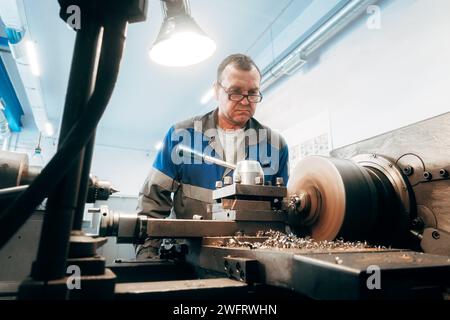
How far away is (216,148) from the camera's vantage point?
1.67 m

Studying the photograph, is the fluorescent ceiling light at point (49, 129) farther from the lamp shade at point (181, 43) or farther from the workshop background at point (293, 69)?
the lamp shade at point (181, 43)

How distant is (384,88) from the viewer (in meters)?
1.75

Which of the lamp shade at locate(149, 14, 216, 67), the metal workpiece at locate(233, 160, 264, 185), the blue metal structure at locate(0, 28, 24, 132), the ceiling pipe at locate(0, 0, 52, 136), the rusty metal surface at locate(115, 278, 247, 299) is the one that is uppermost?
the blue metal structure at locate(0, 28, 24, 132)

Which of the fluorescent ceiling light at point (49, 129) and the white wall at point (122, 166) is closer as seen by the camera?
the fluorescent ceiling light at point (49, 129)

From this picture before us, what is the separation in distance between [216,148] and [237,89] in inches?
13.7

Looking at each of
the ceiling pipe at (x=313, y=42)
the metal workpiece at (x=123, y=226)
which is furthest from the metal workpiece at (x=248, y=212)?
the ceiling pipe at (x=313, y=42)

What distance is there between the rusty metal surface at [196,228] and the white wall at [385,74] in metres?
1.20

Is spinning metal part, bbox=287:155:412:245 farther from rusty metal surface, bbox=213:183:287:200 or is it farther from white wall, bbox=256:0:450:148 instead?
white wall, bbox=256:0:450:148

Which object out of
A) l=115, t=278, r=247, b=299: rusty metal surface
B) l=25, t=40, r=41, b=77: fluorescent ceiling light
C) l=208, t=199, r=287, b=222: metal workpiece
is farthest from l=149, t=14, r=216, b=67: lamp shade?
l=25, t=40, r=41, b=77: fluorescent ceiling light

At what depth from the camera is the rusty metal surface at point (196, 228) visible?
74cm

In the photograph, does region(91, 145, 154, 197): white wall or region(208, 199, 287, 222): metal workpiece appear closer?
region(208, 199, 287, 222): metal workpiece

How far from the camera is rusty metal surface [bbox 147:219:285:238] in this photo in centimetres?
74

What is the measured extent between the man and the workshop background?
1.75 ft
